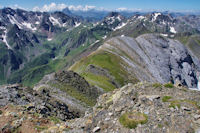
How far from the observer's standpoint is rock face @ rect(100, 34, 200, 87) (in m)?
119

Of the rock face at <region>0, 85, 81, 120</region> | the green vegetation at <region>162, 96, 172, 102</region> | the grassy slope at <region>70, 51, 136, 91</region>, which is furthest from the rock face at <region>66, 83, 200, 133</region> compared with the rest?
the grassy slope at <region>70, 51, 136, 91</region>

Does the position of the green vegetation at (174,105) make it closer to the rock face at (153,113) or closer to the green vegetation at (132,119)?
the rock face at (153,113)

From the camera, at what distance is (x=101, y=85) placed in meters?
63.9

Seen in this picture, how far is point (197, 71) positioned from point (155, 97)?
529 ft

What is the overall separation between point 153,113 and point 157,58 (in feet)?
413

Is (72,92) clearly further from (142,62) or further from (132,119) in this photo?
(142,62)

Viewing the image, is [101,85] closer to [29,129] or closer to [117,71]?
[117,71]

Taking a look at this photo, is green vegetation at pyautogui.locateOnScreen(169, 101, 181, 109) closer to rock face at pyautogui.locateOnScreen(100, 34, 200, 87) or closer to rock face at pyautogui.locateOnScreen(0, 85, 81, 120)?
rock face at pyautogui.locateOnScreen(0, 85, 81, 120)

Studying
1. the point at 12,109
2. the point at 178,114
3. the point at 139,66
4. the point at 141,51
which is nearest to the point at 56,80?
the point at 12,109

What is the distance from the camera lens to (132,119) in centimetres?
1642

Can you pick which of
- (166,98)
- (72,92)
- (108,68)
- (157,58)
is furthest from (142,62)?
(166,98)

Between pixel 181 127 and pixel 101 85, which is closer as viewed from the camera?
pixel 181 127

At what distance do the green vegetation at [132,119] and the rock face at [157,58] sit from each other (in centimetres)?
9075

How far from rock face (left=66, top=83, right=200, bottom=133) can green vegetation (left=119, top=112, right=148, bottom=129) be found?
165mm
